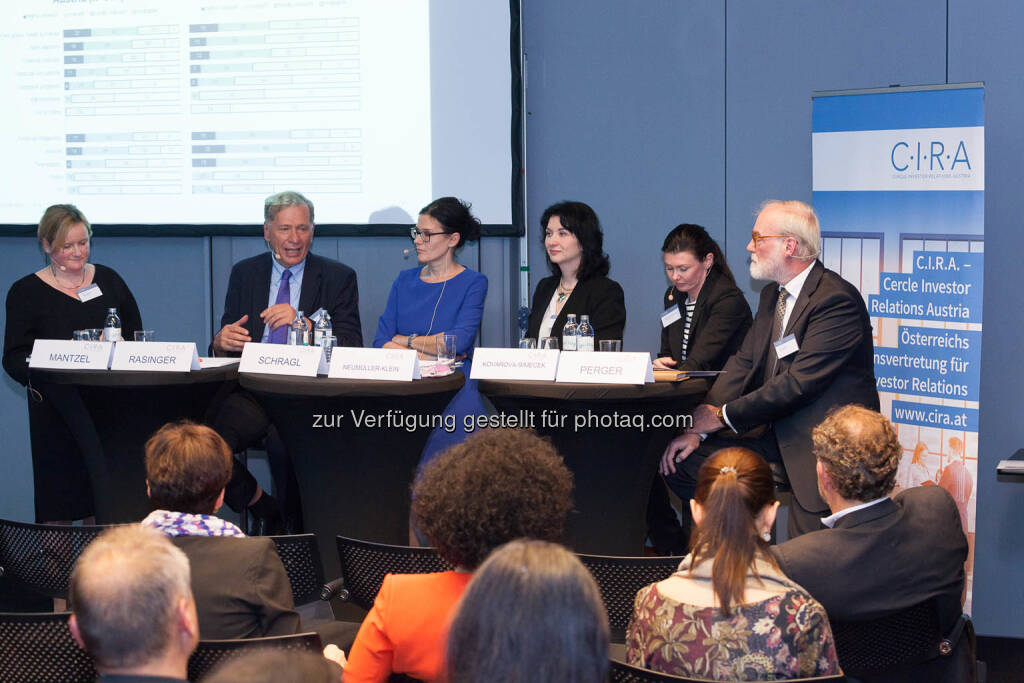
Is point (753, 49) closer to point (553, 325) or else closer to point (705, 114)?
point (705, 114)

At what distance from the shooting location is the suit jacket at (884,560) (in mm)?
2088

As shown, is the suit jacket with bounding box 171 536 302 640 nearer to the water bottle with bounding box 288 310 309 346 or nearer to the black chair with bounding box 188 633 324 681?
the black chair with bounding box 188 633 324 681

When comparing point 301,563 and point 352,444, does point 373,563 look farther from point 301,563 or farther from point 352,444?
point 352,444

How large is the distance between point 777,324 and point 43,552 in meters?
2.42

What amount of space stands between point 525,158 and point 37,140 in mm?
2569

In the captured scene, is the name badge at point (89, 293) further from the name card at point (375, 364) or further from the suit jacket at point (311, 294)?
the name card at point (375, 364)

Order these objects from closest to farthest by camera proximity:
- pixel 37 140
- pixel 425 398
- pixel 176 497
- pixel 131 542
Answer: pixel 131 542, pixel 176 497, pixel 425 398, pixel 37 140

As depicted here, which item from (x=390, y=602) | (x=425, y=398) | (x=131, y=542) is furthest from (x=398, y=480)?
(x=131, y=542)

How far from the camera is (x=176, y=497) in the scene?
215cm

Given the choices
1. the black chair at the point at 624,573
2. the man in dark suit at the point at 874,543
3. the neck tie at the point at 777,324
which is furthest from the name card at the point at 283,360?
the man in dark suit at the point at 874,543

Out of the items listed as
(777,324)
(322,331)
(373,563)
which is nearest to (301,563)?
(373,563)

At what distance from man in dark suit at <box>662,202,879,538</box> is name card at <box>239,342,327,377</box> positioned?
4.21 ft

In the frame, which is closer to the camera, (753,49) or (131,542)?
(131,542)

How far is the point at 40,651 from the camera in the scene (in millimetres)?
1770
